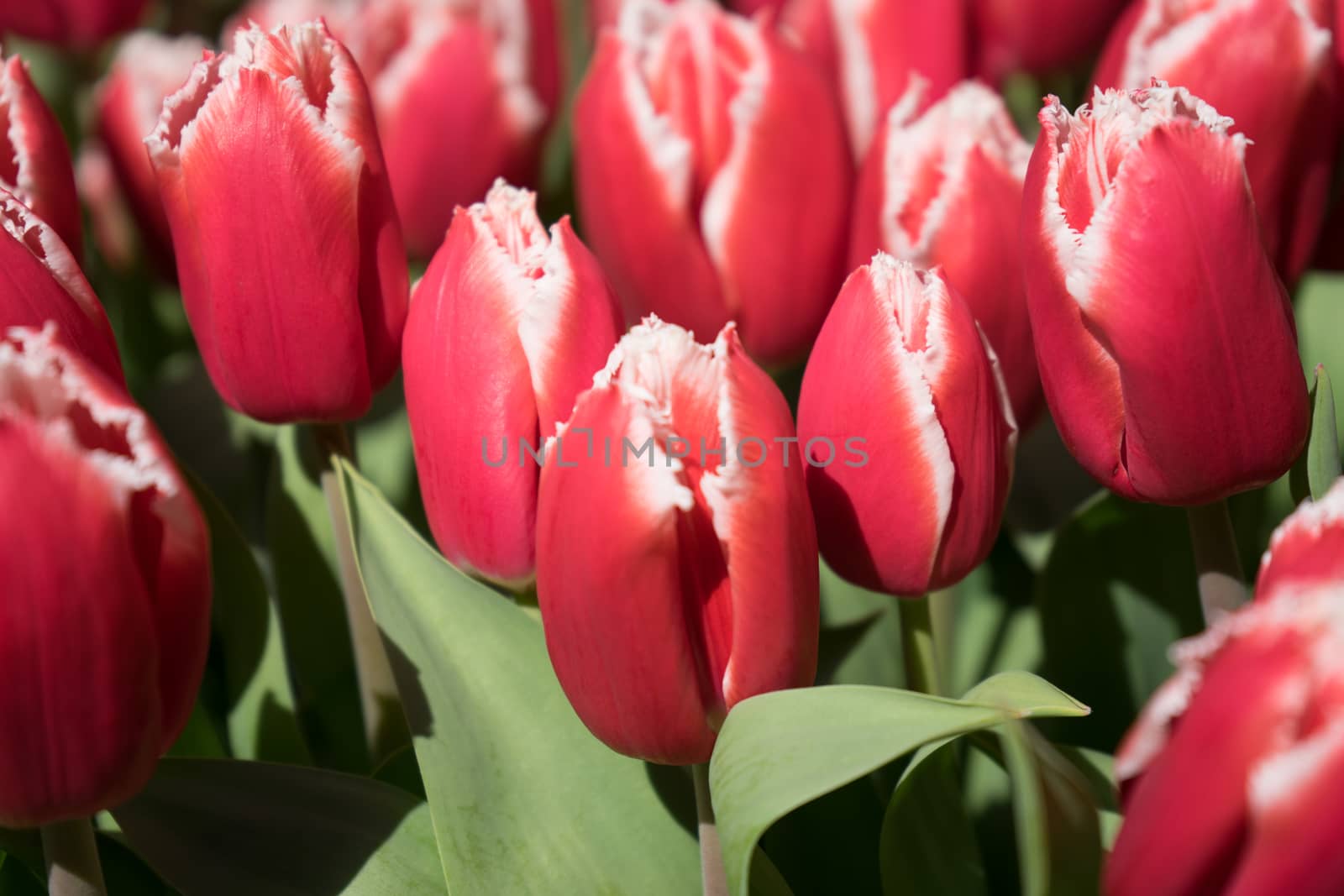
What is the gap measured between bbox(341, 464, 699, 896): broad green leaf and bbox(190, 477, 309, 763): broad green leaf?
0.11 m

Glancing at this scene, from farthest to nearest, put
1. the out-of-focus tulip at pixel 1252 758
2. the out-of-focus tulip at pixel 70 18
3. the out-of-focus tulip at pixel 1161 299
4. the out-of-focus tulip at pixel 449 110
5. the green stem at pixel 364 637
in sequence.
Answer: the out-of-focus tulip at pixel 70 18, the out-of-focus tulip at pixel 449 110, the green stem at pixel 364 637, the out-of-focus tulip at pixel 1161 299, the out-of-focus tulip at pixel 1252 758

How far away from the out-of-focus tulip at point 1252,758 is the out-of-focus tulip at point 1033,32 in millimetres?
483

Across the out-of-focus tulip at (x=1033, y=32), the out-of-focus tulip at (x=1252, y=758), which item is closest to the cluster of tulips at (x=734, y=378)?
the out-of-focus tulip at (x=1252, y=758)

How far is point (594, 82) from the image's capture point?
1.83 feet

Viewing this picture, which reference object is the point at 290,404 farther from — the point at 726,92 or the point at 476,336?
the point at 726,92

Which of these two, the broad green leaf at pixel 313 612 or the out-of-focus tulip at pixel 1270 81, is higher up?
the out-of-focus tulip at pixel 1270 81

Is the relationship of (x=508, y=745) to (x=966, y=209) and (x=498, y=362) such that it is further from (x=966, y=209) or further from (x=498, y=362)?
(x=966, y=209)

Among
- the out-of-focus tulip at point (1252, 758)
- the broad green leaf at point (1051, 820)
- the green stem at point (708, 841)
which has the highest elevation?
the out-of-focus tulip at point (1252, 758)

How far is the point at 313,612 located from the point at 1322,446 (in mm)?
363

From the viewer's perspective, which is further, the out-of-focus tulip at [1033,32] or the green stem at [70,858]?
the out-of-focus tulip at [1033,32]

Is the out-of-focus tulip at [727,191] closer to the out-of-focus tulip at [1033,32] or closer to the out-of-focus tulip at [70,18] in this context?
the out-of-focus tulip at [1033,32]

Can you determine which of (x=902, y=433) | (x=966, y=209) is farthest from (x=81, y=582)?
(x=966, y=209)

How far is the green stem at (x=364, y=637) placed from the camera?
438 mm

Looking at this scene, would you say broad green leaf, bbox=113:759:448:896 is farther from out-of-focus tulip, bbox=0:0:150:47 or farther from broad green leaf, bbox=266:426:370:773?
out-of-focus tulip, bbox=0:0:150:47
